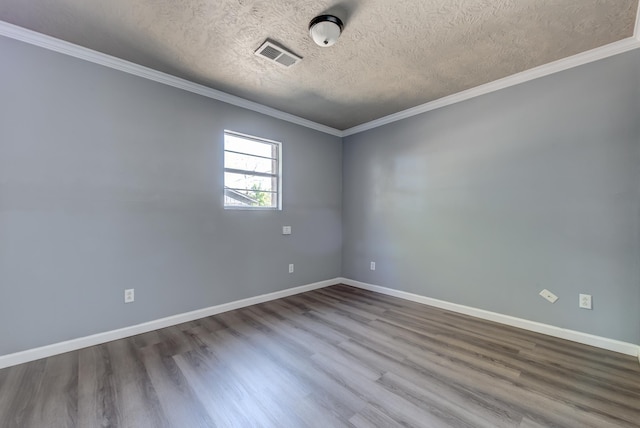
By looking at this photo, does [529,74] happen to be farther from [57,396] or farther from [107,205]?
[57,396]

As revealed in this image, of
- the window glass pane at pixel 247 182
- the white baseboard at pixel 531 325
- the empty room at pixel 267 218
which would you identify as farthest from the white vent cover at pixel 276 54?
the white baseboard at pixel 531 325

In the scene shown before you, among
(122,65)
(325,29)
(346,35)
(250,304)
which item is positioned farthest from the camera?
(250,304)

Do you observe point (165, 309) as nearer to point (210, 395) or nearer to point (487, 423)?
point (210, 395)

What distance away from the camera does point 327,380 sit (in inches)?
72.1

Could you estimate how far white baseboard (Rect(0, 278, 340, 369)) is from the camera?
6.66ft

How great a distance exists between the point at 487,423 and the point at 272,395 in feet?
4.17

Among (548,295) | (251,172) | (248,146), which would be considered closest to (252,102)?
(248,146)

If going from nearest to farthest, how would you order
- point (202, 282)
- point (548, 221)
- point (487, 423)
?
point (487, 423), point (548, 221), point (202, 282)

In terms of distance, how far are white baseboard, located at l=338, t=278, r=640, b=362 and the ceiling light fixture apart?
3175 millimetres

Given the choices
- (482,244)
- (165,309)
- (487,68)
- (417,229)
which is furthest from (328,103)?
(165,309)

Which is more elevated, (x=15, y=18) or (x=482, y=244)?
(x=15, y=18)

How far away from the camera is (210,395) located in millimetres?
1677

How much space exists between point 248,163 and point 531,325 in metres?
3.72

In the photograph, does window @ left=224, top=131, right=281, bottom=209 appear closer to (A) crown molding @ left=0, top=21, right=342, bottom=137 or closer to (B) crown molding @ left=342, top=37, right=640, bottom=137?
(A) crown molding @ left=0, top=21, right=342, bottom=137
